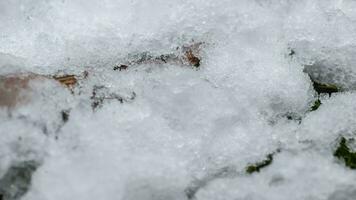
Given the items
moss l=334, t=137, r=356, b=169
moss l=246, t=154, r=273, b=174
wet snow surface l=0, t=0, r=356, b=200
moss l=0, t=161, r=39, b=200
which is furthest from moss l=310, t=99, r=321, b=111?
moss l=0, t=161, r=39, b=200

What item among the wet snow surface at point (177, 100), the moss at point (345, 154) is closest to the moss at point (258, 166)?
the wet snow surface at point (177, 100)

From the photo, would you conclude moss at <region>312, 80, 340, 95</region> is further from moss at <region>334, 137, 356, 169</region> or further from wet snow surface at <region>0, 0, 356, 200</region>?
moss at <region>334, 137, 356, 169</region>

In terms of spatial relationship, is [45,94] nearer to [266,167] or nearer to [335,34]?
[266,167]

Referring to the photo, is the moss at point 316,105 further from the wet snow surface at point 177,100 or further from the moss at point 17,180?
the moss at point 17,180

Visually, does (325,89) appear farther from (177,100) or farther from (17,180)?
(17,180)

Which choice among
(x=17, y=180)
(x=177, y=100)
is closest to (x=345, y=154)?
(x=177, y=100)

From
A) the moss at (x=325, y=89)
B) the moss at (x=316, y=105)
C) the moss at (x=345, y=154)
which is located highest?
the moss at (x=325, y=89)
